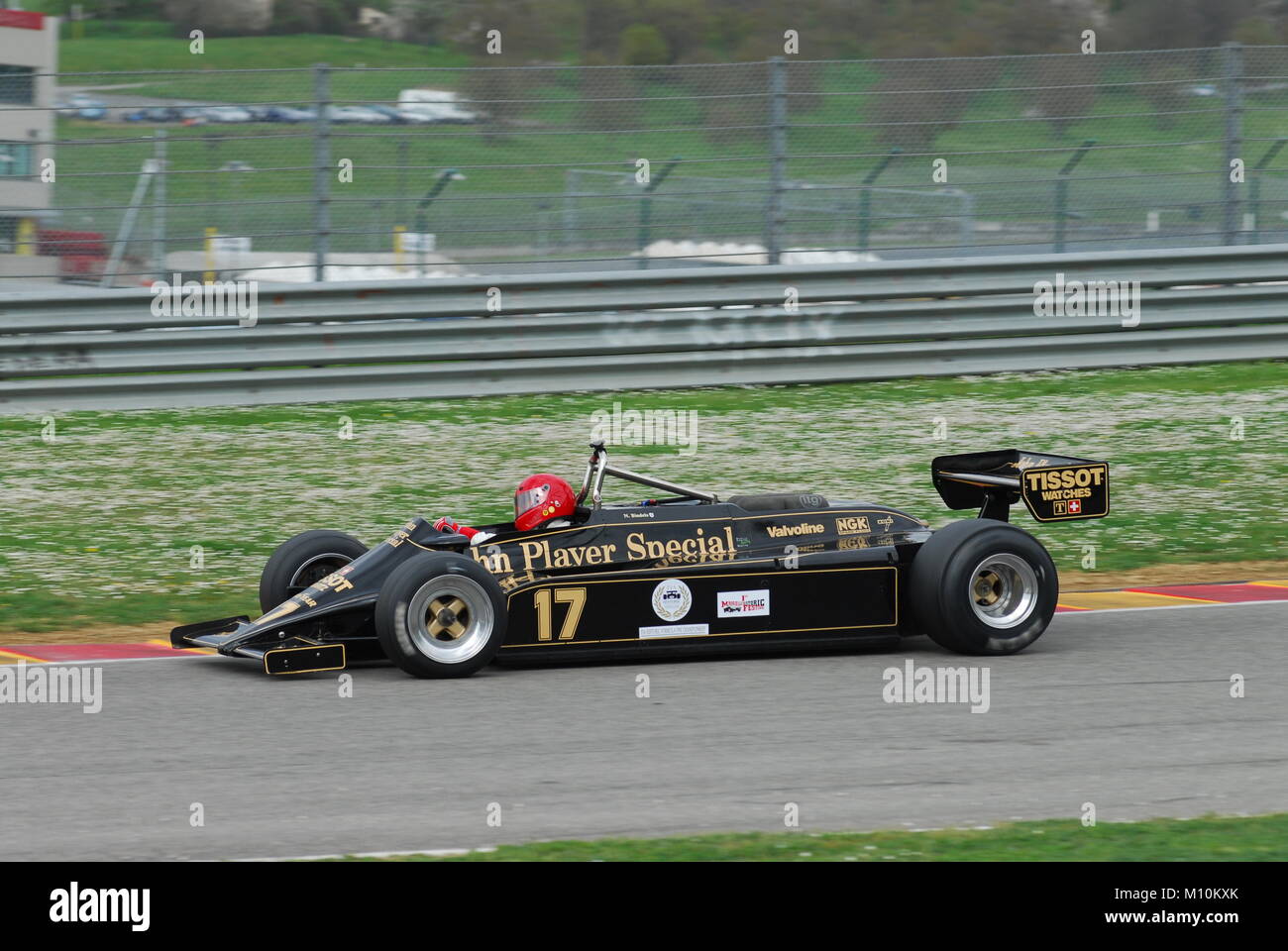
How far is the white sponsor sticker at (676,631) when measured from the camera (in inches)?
319

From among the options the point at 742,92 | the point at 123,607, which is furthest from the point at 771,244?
the point at 123,607

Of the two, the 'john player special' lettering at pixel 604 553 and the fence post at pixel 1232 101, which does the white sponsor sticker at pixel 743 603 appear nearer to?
the 'john player special' lettering at pixel 604 553

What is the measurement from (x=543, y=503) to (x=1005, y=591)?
210cm

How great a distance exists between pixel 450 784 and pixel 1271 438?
8.90 m

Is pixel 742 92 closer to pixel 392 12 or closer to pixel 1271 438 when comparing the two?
pixel 1271 438

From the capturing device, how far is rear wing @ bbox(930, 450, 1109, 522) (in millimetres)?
8547

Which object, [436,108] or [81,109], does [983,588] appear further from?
[81,109]

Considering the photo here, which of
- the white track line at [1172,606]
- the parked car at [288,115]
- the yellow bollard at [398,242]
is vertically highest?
the parked car at [288,115]

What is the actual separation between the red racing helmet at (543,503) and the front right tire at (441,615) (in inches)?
18.4

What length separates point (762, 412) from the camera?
13.8 m

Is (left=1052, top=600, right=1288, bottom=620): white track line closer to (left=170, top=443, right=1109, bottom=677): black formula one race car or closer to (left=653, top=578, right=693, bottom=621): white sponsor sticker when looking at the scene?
(left=170, top=443, right=1109, bottom=677): black formula one race car

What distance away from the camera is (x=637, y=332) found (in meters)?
14.2

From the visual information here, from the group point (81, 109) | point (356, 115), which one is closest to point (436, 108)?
point (356, 115)

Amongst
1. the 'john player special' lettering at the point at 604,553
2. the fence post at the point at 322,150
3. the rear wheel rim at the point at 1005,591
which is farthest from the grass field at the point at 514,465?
the rear wheel rim at the point at 1005,591
